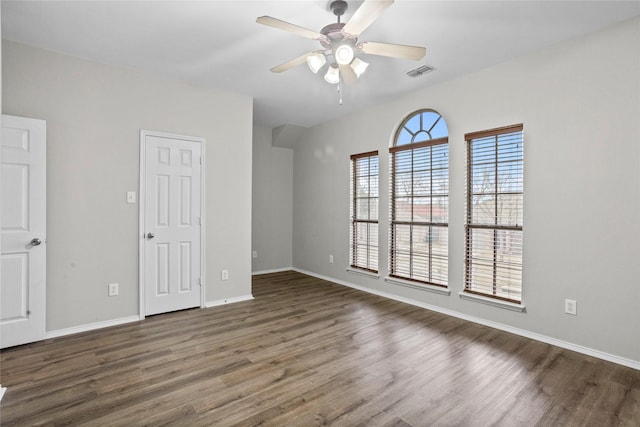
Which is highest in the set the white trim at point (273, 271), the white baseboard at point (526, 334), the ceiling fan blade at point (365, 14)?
the ceiling fan blade at point (365, 14)

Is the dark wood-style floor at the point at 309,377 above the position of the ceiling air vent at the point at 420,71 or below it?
below

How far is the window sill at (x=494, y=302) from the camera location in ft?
10.4

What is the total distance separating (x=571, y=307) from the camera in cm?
286

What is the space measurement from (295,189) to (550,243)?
4310 mm

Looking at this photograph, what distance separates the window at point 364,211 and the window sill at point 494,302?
A: 139cm

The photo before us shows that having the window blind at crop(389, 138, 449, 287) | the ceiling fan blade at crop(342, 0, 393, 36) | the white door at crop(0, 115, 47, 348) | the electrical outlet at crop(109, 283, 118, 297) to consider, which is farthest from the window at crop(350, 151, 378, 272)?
the white door at crop(0, 115, 47, 348)

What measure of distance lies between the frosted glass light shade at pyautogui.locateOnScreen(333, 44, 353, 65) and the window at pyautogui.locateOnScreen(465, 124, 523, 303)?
1.94 meters

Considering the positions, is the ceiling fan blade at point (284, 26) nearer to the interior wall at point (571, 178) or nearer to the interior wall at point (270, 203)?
the interior wall at point (571, 178)

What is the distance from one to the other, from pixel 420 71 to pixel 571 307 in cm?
271

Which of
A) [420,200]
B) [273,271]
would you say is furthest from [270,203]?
[420,200]

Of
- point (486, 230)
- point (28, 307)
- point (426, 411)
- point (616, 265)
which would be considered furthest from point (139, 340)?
point (616, 265)

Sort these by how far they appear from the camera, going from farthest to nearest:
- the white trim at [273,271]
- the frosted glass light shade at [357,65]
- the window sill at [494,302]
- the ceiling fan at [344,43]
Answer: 1. the white trim at [273,271]
2. the window sill at [494,302]
3. the frosted glass light shade at [357,65]
4. the ceiling fan at [344,43]

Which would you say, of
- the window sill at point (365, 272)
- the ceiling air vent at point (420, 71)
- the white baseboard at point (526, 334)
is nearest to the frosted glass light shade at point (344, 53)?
the ceiling air vent at point (420, 71)

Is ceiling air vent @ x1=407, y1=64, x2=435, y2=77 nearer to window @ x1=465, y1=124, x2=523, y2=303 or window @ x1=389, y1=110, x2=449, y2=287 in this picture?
window @ x1=389, y1=110, x2=449, y2=287
